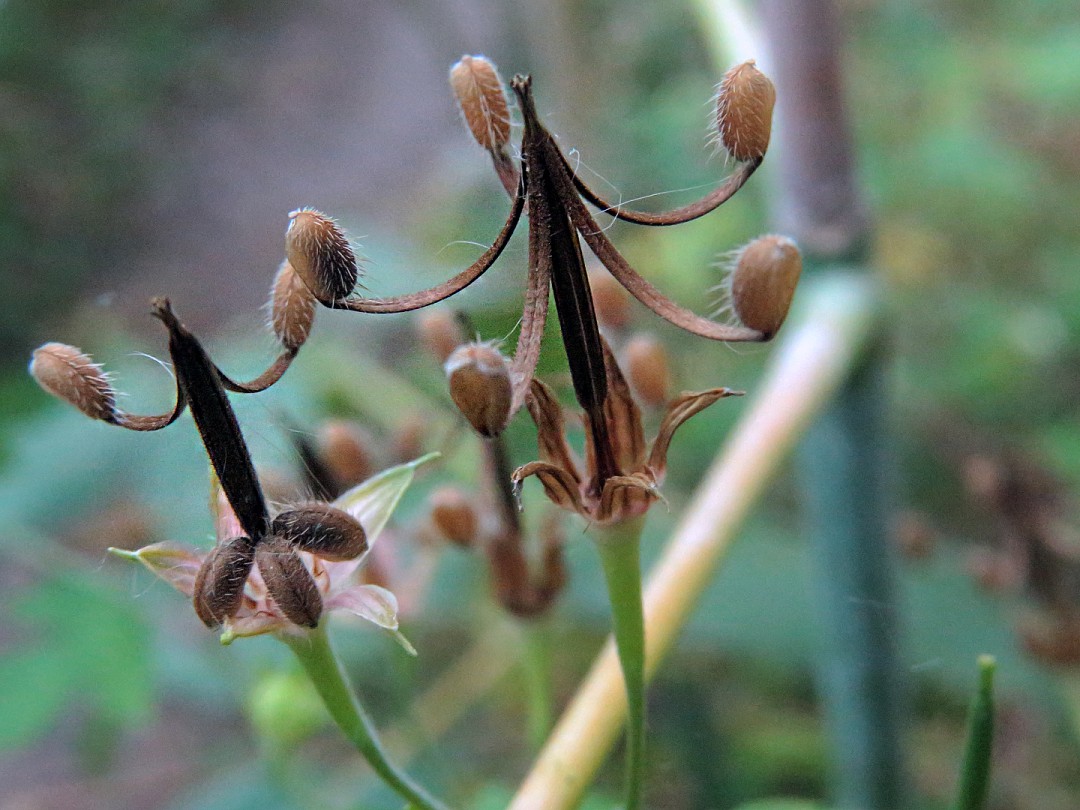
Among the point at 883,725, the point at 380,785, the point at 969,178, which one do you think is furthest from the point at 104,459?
the point at 969,178

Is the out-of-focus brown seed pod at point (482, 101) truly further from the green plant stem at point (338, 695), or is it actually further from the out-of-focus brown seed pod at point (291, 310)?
the green plant stem at point (338, 695)

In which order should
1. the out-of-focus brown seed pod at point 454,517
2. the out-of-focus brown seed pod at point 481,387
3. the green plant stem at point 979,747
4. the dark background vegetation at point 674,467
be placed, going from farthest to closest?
the dark background vegetation at point 674,467, the out-of-focus brown seed pod at point 454,517, the green plant stem at point 979,747, the out-of-focus brown seed pod at point 481,387

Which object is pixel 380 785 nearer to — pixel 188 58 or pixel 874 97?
pixel 874 97

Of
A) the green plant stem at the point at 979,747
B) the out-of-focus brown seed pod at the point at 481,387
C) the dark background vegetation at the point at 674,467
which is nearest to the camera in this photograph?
the out-of-focus brown seed pod at the point at 481,387

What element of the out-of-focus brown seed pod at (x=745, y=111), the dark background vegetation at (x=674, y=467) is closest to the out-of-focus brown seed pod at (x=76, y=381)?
the dark background vegetation at (x=674, y=467)

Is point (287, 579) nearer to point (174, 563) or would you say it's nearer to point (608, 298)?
point (174, 563)

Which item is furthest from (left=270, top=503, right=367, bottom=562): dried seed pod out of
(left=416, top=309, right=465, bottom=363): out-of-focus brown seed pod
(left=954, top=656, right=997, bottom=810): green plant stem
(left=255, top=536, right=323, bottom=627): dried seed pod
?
(left=954, top=656, right=997, bottom=810): green plant stem

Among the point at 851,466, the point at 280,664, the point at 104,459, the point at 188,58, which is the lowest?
the point at 280,664

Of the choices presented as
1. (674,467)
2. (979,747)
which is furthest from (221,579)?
(674,467)
